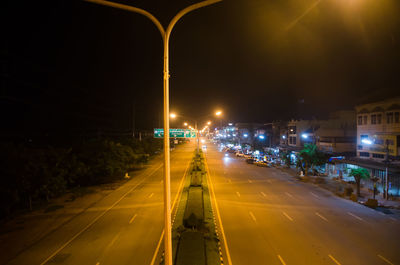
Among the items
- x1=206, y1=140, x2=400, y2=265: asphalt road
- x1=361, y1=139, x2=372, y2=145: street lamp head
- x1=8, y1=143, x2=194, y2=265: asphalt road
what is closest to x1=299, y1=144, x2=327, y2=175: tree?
x1=361, y1=139, x2=372, y2=145: street lamp head

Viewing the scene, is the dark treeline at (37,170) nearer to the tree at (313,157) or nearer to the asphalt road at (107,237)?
the asphalt road at (107,237)

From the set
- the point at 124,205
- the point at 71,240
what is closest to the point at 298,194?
the point at 124,205

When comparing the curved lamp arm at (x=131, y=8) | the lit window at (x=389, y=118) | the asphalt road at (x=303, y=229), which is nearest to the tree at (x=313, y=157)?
the asphalt road at (x=303, y=229)

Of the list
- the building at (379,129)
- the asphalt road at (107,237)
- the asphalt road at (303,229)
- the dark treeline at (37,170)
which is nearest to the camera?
the asphalt road at (303,229)

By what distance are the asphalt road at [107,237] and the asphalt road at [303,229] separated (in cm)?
499

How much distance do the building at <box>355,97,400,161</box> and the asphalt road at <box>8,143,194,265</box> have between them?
2477 centimetres

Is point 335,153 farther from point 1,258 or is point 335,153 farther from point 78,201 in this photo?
point 1,258

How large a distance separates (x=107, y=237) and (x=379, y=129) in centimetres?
3219

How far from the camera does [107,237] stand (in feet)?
50.0

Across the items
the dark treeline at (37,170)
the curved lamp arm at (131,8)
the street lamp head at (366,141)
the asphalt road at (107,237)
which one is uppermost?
the curved lamp arm at (131,8)

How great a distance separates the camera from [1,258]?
42.9 ft

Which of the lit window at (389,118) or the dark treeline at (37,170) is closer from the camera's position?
the dark treeline at (37,170)

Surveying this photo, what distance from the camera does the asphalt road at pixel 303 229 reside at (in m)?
12.4

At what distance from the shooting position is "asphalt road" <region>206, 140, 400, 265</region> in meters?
12.4
